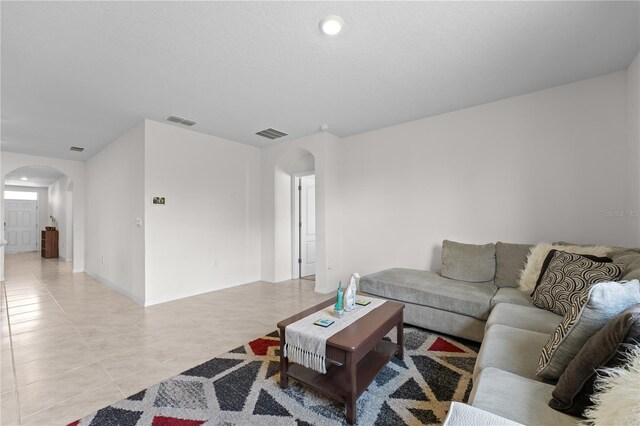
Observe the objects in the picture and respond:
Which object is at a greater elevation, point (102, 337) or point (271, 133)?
point (271, 133)

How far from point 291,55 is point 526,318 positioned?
8.99 ft

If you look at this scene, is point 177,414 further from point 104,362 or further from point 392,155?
point 392,155

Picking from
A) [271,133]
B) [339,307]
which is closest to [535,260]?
[339,307]

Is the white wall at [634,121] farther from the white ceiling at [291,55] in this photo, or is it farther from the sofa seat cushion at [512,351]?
the sofa seat cushion at [512,351]

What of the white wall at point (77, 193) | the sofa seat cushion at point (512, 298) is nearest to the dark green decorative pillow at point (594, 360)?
the sofa seat cushion at point (512, 298)

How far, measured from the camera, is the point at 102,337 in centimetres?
280

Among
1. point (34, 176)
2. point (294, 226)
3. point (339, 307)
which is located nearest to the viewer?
point (339, 307)

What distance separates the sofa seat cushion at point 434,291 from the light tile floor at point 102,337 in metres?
1.20

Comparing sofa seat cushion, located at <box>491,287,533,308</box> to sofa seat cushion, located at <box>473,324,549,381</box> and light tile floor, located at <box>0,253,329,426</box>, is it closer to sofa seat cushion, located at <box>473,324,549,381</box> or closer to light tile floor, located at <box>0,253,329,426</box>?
sofa seat cushion, located at <box>473,324,549,381</box>

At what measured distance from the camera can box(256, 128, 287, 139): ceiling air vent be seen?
14.4 ft

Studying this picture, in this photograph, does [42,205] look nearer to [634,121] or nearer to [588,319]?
[588,319]

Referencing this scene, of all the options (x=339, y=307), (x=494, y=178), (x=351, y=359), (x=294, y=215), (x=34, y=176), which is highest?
(x=34, y=176)

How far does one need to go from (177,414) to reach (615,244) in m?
3.98

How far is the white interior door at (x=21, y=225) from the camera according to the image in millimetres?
9672
